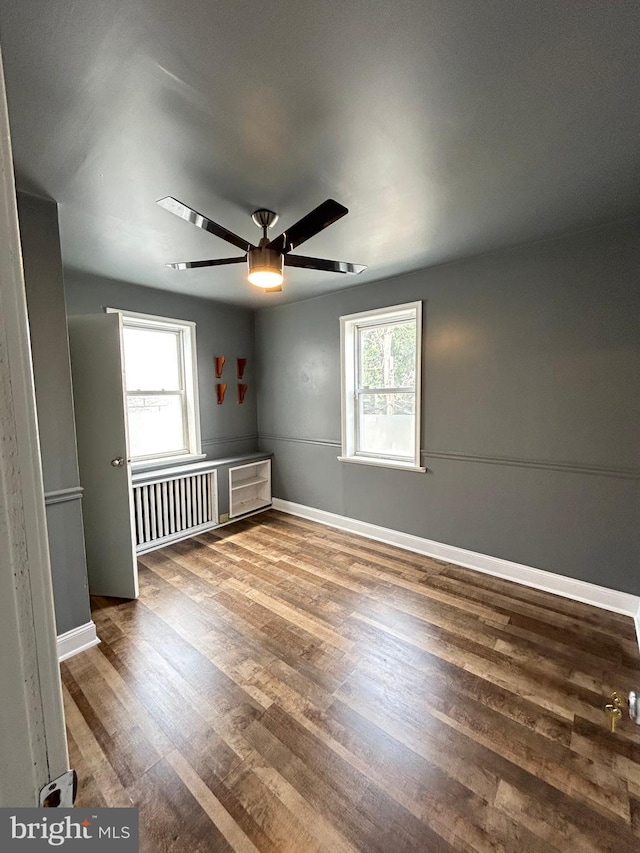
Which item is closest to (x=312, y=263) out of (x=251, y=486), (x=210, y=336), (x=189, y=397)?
(x=210, y=336)

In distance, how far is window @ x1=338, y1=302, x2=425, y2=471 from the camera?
3.26m

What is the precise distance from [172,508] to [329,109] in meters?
3.32

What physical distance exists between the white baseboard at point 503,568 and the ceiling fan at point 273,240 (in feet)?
7.93

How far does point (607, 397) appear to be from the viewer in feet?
7.58

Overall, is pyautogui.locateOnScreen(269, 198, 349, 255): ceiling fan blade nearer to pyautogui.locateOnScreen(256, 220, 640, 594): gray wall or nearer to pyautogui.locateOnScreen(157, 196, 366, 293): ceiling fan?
pyautogui.locateOnScreen(157, 196, 366, 293): ceiling fan

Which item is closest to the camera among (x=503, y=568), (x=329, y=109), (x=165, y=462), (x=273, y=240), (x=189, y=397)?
(x=329, y=109)

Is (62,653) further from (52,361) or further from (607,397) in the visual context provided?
(607,397)

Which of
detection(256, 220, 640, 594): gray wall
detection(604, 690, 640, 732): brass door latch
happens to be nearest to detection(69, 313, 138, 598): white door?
detection(256, 220, 640, 594): gray wall

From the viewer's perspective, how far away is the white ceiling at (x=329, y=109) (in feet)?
3.28

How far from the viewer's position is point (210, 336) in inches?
156

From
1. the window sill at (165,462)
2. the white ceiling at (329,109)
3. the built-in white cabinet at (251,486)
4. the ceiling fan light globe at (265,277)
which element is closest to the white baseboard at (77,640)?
the window sill at (165,462)

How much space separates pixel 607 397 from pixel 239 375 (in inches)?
139

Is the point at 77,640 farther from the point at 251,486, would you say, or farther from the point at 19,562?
the point at 251,486

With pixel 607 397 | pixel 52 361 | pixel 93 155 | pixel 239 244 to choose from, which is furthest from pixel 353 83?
pixel 607 397
